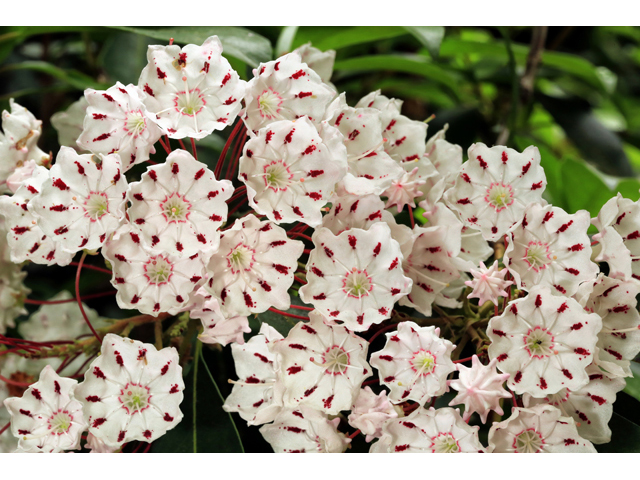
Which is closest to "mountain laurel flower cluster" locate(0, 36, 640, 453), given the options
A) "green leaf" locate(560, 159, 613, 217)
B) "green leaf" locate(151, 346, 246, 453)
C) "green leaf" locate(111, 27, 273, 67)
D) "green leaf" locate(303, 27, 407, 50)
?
"green leaf" locate(151, 346, 246, 453)

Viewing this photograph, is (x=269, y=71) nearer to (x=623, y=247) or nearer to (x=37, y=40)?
(x=623, y=247)

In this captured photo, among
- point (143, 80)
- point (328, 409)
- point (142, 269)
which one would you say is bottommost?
point (328, 409)

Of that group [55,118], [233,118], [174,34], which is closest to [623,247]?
[233,118]

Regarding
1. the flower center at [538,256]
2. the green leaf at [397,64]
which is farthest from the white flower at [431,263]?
the green leaf at [397,64]

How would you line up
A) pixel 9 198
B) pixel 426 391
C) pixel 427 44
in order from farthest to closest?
pixel 427 44 < pixel 9 198 < pixel 426 391

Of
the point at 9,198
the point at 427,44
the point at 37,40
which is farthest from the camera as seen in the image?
the point at 37,40

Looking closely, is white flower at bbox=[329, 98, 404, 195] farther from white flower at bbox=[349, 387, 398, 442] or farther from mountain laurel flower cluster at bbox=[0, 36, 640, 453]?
white flower at bbox=[349, 387, 398, 442]
